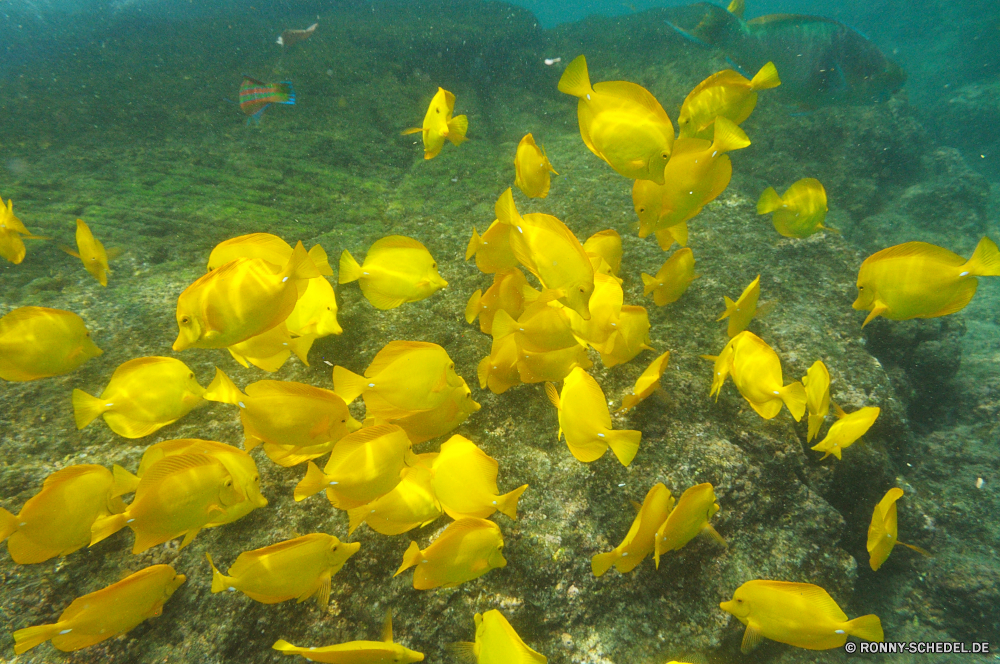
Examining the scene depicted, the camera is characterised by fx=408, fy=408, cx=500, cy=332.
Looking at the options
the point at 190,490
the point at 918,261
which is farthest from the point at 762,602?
the point at 190,490

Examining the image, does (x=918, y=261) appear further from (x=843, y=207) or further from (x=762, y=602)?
(x=843, y=207)

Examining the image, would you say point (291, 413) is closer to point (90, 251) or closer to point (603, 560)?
point (603, 560)

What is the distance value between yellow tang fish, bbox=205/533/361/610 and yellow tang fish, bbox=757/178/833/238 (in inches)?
129

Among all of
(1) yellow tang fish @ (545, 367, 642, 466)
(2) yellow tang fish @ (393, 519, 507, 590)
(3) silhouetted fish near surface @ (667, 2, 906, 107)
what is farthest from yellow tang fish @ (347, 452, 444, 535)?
(3) silhouetted fish near surface @ (667, 2, 906, 107)

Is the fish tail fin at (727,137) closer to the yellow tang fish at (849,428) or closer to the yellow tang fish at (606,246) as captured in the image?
the yellow tang fish at (606,246)

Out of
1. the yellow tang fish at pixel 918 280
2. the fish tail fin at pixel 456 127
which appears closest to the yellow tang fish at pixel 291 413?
the fish tail fin at pixel 456 127

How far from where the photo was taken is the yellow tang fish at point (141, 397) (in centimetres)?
194

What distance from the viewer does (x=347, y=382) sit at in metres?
1.82

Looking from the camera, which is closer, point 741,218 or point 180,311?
point 180,311

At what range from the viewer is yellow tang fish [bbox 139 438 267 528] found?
1695 millimetres

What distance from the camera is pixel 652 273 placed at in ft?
11.0

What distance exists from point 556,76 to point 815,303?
1026 centimetres

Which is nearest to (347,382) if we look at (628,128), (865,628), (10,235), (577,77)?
(628,128)

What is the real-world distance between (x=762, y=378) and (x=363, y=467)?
194 cm
